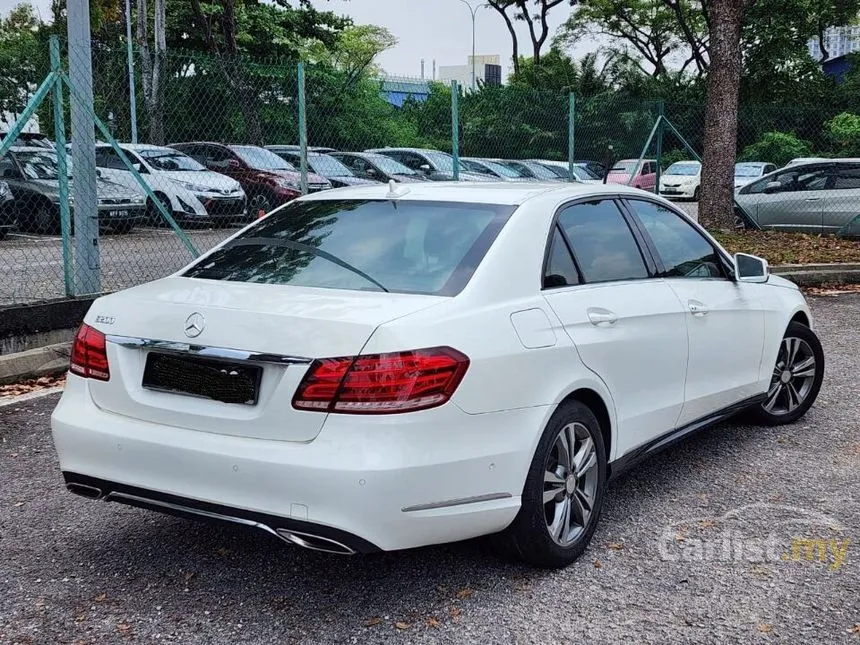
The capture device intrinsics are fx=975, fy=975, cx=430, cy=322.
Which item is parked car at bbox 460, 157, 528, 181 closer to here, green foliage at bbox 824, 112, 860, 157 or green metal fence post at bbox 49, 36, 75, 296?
green metal fence post at bbox 49, 36, 75, 296

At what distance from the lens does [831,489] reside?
15.6 ft

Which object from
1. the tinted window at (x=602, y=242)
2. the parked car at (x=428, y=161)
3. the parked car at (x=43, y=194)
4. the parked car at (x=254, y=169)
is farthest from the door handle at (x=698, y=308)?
the parked car at (x=428, y=161)

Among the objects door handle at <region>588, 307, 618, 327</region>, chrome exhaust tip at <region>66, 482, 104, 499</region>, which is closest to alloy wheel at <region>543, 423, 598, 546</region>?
door handle at <region>588, 307, 618, 327</region>

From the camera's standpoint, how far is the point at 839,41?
186 ft

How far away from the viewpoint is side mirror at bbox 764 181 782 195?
16688mm

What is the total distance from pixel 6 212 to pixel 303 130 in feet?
11.6

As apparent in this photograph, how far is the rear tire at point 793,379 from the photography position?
5836 millimetres

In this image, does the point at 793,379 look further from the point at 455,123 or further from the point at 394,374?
the point at 455,123

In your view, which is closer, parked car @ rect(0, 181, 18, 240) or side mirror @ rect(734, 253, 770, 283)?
side mirror @ rect(734, 253, 770, 283)

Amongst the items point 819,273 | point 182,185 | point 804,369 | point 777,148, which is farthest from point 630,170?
point 804,369

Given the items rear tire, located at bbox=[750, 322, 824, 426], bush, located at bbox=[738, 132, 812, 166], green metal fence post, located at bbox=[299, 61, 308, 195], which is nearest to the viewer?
rear tire, located at bbox=[750, 322, 824, 426]

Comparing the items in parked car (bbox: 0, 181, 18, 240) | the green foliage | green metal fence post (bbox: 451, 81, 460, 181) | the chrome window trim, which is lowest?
the chrome window trim

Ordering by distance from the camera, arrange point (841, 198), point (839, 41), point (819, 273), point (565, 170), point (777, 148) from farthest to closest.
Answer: point (839, 41) < point (777, 148) < point (841, 198) < point (565, 170) < point (819, 273)

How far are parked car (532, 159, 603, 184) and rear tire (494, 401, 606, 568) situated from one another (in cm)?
993
